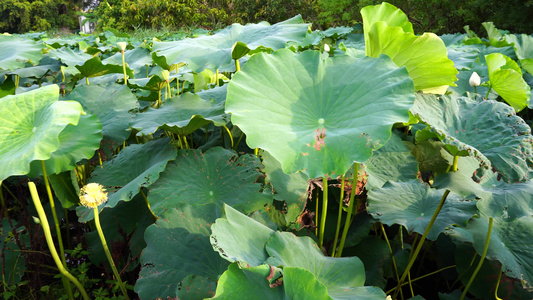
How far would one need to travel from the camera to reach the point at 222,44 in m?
1.44

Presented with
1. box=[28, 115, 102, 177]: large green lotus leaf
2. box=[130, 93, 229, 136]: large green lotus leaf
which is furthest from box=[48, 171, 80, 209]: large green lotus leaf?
box=[130, 93, 229, 136]: large green lotus leaf

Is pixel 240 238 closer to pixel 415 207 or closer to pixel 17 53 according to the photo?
pixel 415 207

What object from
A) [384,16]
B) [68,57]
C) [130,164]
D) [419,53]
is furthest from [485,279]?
[68,57]

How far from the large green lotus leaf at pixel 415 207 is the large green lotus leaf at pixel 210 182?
1.17 feet

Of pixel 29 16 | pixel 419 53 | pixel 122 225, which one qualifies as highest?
pixel 419 53

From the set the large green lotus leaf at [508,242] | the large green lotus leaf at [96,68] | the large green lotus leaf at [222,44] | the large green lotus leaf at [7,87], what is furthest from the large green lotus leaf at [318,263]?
the large green lotus leaf at [7,87]

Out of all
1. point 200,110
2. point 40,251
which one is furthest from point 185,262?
point 40,251

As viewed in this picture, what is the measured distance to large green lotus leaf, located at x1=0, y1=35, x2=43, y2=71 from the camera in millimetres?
1614

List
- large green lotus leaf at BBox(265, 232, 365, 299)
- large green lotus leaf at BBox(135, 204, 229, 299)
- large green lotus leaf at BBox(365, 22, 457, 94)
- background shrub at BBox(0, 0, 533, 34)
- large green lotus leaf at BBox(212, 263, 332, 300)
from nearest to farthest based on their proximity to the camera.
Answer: large green lotus leaf at BBox(212, 263, 332, 300)
large green lotus leaf at BBox(265, 232, 365, 299)
large green lotus leaf at BBox(135, 204, 229, 299)
large green lotus leaf at BBox(365, 22, 457, 94)
background shrub at BBox(0, 0, 533, 34)

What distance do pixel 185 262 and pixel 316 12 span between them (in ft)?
48.9

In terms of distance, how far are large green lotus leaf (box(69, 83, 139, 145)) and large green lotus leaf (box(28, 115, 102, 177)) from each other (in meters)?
0.15

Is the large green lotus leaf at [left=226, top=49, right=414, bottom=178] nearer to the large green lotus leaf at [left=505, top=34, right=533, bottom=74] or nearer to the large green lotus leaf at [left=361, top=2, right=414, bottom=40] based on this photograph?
the large green lotus leaf at [left=361, top=2, right=414, bottom=40]

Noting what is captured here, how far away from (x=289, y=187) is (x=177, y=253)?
43 cm

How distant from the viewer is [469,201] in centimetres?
112
